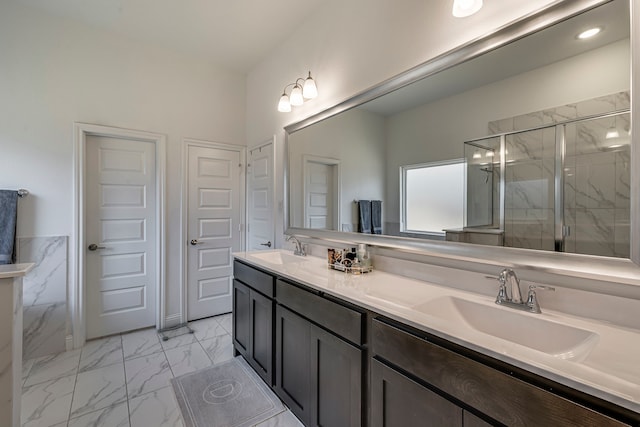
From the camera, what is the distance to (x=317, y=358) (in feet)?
4.75

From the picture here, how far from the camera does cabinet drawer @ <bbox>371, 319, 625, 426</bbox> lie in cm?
67

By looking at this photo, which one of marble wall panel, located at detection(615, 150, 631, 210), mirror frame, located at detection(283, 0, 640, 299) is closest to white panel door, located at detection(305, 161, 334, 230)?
mirror frame, located at detection(283, 0, 640, 299)

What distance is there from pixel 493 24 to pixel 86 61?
3.31 meters

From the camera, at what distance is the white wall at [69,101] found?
235 cm

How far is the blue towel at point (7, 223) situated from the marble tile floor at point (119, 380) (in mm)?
922

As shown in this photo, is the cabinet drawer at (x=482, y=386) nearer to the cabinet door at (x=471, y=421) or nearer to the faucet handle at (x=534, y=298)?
the cabinet door at (x=471, y=421)

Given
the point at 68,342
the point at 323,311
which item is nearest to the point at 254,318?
the point at 323,311

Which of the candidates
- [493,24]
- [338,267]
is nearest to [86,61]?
[338,267]

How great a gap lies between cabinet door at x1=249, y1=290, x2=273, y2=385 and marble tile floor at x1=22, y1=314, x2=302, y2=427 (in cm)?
30

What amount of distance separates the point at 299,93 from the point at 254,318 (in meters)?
1.82

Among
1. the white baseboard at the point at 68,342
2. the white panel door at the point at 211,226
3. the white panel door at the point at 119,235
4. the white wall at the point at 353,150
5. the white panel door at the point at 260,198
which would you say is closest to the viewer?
the white wall at the point at 353,150

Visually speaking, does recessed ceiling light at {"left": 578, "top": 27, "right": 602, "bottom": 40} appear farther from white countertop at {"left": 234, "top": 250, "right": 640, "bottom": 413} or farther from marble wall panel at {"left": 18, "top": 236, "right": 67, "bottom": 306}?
marble wall panel at {"left": 18, "top": 236, "right": 67, "bottom": 306}

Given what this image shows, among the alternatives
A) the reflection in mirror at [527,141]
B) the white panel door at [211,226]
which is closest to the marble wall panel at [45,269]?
the white panel door at [211,226]

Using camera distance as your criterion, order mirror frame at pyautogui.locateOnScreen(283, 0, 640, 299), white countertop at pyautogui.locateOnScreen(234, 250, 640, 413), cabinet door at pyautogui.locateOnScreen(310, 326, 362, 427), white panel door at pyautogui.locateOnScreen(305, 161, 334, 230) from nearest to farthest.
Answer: white countertop at pyautogui.locateOnScreen(234, 250, 640, 413), mirror frame at pyautogui.locateOnScreen(283, 0, 640, 299), cabinet door at pyautogui.locateOnScreen(310, 326, 362, 427), white panel door at pyautogui.locateOnScreen(305, 161, 334, 230)
